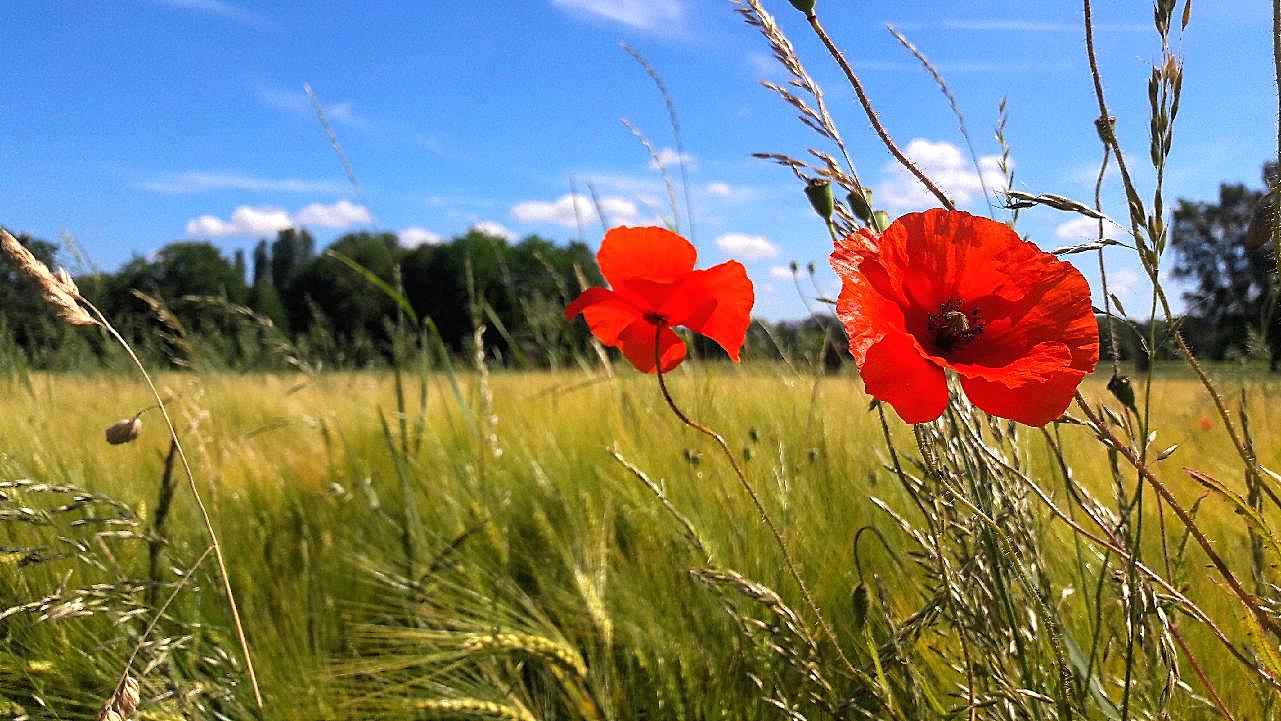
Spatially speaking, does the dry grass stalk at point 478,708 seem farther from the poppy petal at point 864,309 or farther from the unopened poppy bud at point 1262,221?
the unopened poppy bud at point 1262,221

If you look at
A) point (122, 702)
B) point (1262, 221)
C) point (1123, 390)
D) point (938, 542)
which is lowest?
point (122, 702)

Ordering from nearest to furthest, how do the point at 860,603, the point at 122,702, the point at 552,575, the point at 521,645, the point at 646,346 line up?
1. the point at 122,702
2. the point at 860,603
3. the point at 646,346
4. the point at 521,645
5. the point at 552,575

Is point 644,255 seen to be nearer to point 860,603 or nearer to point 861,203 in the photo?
point 861,203

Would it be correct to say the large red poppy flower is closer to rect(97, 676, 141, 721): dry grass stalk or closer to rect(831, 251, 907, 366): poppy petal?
rect(831, 251, 907, 366): poppy petal

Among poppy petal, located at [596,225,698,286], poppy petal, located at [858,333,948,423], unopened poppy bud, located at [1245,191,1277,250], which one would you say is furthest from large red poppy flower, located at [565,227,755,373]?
unopened poppy bud, located at [1245,191,1277,250]

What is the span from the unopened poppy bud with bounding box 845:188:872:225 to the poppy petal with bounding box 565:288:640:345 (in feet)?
0.99

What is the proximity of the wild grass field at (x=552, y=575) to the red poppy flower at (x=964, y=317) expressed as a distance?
0.15 metres

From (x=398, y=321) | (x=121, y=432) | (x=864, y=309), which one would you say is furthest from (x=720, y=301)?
(x=398, y=321)

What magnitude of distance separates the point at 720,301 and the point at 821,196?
0.23 m

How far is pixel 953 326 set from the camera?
0.61 meters

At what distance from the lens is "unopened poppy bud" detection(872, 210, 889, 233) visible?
0.67 metres

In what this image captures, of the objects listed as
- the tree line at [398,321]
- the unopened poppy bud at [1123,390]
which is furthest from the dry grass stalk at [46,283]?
the unopened poppy bud at [1123,390]

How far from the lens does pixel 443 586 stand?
1.52 metres

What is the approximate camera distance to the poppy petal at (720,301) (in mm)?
863
